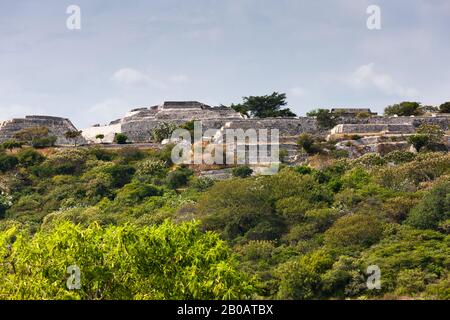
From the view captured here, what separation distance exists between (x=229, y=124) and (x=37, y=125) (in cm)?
1706

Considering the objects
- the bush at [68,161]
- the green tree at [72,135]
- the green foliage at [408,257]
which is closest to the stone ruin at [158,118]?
the green tree at [72,135]

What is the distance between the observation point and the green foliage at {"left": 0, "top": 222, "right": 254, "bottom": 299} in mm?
23812

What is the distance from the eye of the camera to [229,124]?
220 feet

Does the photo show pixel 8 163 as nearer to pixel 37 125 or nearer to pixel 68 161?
pixel 68 161

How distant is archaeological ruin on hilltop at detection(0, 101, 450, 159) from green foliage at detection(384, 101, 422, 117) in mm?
1703

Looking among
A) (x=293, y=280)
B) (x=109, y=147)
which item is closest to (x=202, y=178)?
(x=109, y=147)

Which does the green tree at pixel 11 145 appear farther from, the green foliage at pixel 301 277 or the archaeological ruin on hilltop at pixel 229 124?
the green foliage at pixel 301 277

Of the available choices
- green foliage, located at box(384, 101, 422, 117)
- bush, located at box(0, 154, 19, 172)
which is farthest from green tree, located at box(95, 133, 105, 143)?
green foliage, located at box(384, 101, 422, 117)

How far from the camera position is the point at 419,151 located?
193 feet

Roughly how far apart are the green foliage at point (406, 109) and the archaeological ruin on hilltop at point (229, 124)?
5.59ft

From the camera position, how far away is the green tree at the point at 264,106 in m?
74.2

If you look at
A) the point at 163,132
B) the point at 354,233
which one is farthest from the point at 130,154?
the point at 354,233

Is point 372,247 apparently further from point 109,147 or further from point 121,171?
point 109,147
